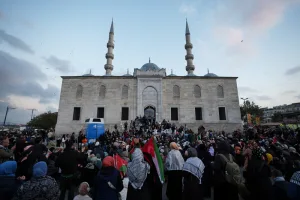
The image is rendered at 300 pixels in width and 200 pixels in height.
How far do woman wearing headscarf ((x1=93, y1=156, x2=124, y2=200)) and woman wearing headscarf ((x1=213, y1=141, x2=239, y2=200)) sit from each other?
2361 millimetres

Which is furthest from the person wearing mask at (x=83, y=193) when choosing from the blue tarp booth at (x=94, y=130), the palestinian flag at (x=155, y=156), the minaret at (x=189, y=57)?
the minaret at (x=189, y=57)

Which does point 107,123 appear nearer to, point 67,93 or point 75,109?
point 75,109

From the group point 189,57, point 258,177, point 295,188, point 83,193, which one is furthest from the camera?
point 189,57

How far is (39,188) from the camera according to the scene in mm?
2486

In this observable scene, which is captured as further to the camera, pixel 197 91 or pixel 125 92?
pixel 197 91

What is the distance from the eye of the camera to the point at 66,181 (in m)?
4.22

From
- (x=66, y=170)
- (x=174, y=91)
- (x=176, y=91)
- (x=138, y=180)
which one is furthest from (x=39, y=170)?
(x=176, y=91)

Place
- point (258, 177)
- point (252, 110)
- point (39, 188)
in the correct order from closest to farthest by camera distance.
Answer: point (39, 188) < point (258, 177) < point (252, 110)

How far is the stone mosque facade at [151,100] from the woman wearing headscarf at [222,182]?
18.5 m

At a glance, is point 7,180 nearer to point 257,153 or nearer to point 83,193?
point 83,193

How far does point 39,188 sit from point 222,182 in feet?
12.1

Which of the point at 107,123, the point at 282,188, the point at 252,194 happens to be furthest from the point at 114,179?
the point at 107,123

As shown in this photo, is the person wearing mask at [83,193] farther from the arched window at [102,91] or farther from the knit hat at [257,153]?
the arched window at [102,91]

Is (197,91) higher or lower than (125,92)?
higher
